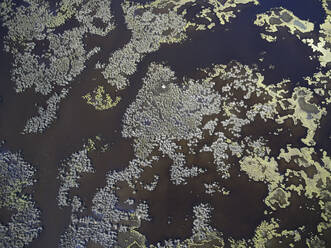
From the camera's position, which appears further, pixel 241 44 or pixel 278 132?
pixel 241 44

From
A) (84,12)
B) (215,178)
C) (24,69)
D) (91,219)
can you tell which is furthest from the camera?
(84,12)

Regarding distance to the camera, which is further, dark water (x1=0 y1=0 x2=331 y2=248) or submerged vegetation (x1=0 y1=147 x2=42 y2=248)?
dark water (x1=0 y1=0 x2=331 y2=248)

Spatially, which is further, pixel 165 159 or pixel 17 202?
pixel 165 159

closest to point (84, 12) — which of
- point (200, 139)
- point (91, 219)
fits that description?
point (200, 139)

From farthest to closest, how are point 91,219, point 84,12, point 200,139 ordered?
point 84,12 < point 200,139 < point 91,219

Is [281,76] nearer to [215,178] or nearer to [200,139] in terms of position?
[200,139]

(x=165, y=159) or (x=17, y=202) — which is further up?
(x=165, y=159)

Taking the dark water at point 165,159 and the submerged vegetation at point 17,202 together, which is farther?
the dark water at point 165,159

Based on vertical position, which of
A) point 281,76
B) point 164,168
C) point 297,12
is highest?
point 297,12
